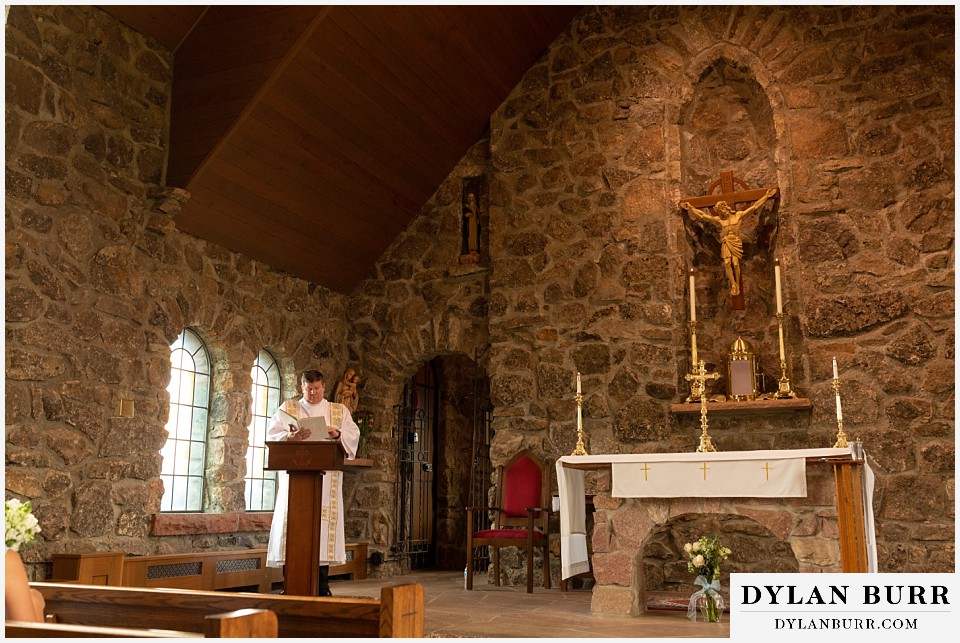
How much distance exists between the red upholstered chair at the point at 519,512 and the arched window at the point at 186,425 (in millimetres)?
2165

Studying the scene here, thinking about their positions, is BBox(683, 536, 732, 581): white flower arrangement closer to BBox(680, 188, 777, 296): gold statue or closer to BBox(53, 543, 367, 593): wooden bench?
BBox(680, 188, 777, 296): gold statue

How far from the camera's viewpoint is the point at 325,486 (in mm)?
5812

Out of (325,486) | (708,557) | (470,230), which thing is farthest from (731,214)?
(325,486)

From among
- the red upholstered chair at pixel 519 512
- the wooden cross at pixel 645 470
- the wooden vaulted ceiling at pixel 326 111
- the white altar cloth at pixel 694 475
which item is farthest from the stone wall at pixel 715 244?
the wooden cross at pixel 645 470

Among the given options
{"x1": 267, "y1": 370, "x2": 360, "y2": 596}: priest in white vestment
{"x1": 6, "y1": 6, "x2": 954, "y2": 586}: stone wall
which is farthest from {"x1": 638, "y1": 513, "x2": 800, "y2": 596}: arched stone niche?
{"x1": 267, "y1": 370, "x2": 360, "y2": 596}: priest in white vestment

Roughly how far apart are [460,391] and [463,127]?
11.3 ft

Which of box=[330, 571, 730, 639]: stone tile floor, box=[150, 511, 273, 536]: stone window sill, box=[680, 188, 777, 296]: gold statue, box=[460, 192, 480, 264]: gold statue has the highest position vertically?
Result: box=[460, 192, 480, 264]: gold statue

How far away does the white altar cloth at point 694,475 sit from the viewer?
462cm

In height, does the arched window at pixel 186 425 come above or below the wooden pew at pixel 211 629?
above

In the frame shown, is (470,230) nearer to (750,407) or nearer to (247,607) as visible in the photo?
(750,407)

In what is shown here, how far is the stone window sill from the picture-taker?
238 inches

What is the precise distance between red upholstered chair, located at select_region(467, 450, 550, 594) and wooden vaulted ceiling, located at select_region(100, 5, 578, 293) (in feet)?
8.52

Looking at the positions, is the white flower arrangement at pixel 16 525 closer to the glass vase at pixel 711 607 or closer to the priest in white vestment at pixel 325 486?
the priest in white vestment at pixel 325 486

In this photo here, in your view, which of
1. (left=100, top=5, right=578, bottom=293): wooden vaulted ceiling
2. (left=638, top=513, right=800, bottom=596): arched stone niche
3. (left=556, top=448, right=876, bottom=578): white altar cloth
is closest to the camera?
(left=556, top=448, right=876, bottom=578): white altar cloth
